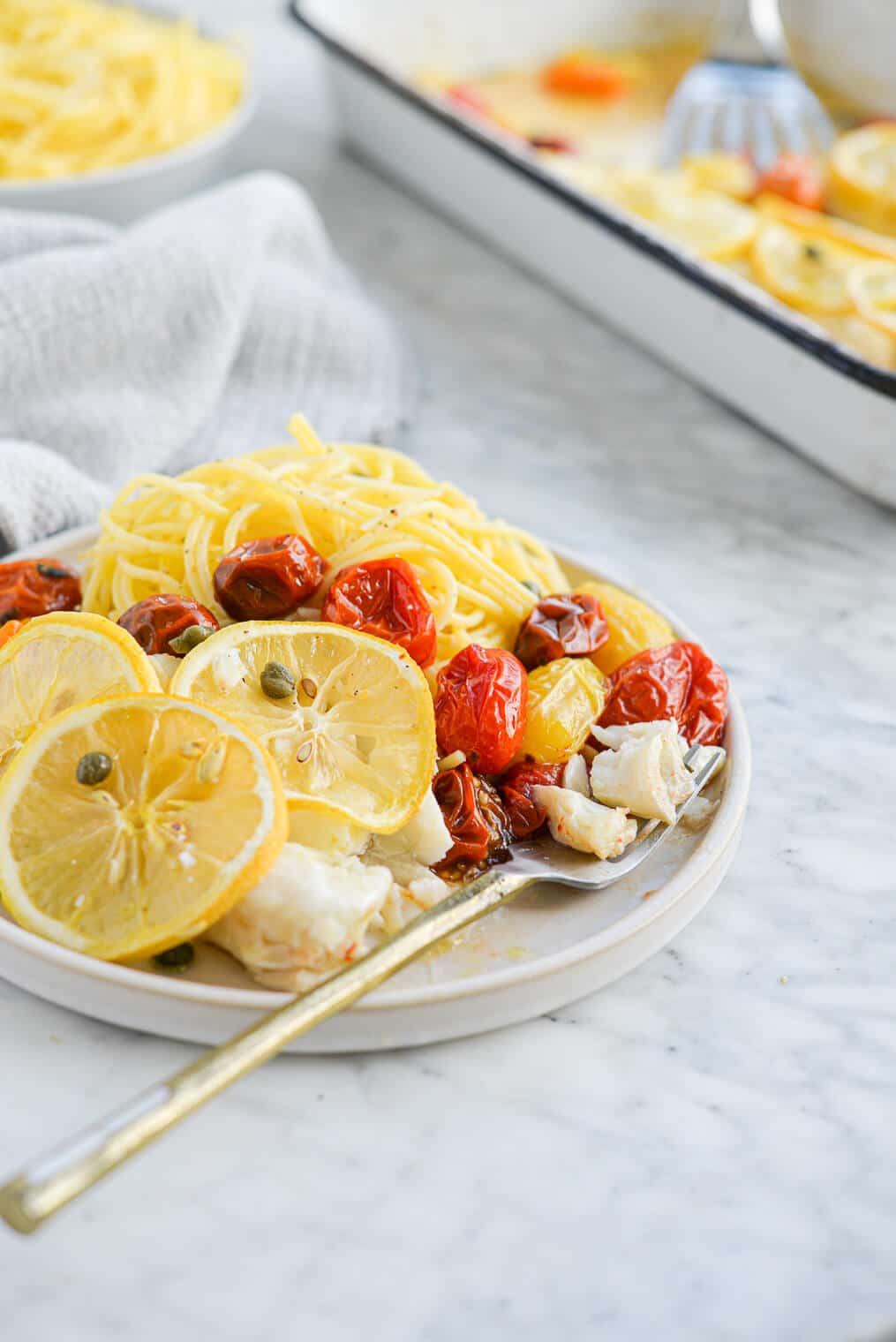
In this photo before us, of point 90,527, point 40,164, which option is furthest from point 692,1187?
point 40,164

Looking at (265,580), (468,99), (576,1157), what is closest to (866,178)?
(468,99)

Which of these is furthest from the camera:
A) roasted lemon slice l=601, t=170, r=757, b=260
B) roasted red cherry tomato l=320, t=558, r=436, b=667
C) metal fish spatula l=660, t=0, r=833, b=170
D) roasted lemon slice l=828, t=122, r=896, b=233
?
metal fish spatula l=660, t=0, r=833, b=170

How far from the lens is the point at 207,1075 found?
135 cm

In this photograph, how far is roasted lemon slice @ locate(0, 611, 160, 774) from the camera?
5.95ft

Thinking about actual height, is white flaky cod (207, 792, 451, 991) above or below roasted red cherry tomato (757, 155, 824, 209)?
below

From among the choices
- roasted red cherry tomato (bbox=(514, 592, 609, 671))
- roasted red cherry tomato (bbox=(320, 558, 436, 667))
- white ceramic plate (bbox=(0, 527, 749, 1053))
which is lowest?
white ceramic plate (bbox=(0, 527, 749, 1053))

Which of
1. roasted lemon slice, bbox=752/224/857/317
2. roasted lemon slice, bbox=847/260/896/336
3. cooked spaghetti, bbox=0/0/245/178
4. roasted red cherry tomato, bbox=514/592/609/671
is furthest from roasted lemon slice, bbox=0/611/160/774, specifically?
cooked spaghetti, bbox=0/0/245/178

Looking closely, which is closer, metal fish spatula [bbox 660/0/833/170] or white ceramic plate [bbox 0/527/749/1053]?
white ceramic plate [bbox 0/527/749/1053]

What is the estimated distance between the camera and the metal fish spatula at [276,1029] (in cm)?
123

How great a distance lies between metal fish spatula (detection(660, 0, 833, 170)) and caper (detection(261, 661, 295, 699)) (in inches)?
118

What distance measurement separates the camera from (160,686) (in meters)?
1.88

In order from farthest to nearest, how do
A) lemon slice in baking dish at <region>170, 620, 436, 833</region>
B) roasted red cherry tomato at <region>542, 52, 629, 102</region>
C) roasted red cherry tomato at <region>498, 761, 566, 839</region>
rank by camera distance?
roasted red cherry tomato at <region>542, 52, 629, 102</region> → roasted red cherry tomato at <region>498, 761, 566, 839</region> → lemon slice in baking dish at <region>170, 620, 436, 833</region>

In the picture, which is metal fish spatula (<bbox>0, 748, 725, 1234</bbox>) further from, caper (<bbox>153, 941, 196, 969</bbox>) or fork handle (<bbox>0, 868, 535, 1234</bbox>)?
caper (<bbox>153, 941, 196, 969</bbox>)

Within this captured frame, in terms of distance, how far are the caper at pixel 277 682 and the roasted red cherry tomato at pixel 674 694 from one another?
0.51 meters
